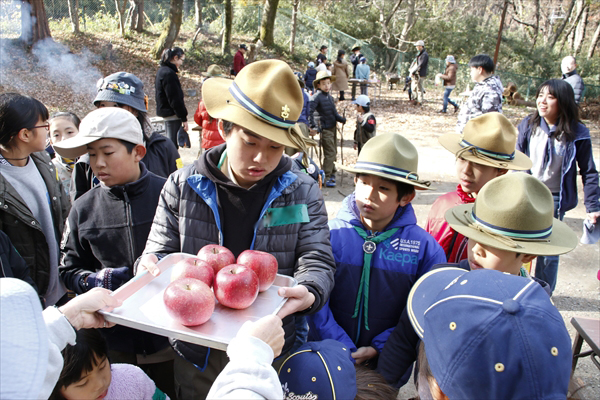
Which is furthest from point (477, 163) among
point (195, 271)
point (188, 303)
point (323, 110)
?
point (323, 110)

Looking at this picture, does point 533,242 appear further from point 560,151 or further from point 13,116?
point 13,116

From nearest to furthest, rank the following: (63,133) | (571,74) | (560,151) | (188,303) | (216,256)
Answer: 1. (188,303)
2. (216,256)
3. (63,133)
4. (560,151)
5. (571,74)

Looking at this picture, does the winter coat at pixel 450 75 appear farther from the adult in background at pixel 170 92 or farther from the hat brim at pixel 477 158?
the hat brim at pixel 477 158

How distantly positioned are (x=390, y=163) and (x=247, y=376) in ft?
5.19

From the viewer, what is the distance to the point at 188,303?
4.97ft

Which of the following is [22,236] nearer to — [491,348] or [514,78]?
[491,348]

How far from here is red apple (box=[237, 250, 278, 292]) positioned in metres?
1.74

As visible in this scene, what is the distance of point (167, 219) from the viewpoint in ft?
6.72

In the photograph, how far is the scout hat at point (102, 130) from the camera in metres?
2.42

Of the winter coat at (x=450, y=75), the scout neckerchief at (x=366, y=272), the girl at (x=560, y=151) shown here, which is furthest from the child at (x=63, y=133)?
the winter coat at (x=450, y=75)

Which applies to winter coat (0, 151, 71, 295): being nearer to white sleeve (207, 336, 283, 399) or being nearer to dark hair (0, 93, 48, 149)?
dark hair (0, 93, 48, 149)

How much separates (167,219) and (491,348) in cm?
151

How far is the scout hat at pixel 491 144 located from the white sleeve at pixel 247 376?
86.8 inches

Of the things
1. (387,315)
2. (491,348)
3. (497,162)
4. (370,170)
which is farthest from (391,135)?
(491,348)
